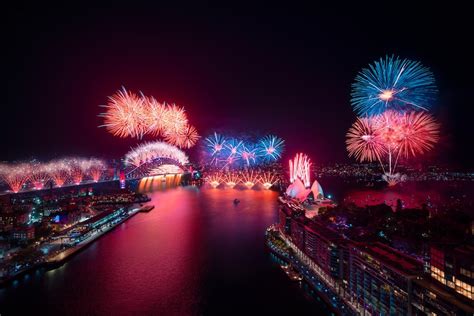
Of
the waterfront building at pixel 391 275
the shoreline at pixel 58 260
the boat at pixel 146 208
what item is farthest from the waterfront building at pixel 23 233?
the waterfront building at pixel 391 275

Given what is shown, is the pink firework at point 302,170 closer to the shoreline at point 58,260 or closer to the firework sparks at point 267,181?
the firework sparks at point 267,181

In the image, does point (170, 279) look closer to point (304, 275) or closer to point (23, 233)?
point (304, 275)

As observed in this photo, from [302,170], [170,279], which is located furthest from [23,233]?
[302,170]

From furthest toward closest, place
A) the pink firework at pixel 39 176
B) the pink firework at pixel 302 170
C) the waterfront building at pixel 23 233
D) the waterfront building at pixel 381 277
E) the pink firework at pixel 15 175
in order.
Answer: the pink firework at pixel 39 176, the pink firework at pixel 15 175, the pink firework at pixel 302 170, the waterfront building at pixel 23 233, the waterfront building at pixel 381 277

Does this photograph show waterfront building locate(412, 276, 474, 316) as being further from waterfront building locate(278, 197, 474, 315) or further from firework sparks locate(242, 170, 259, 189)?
firework sparks locate(242, 170, 259, 189)

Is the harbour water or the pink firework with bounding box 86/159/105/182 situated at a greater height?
the pink firework with bounding box 86/159/105/182

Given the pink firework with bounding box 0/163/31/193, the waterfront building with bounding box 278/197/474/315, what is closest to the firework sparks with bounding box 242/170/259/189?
the pink firework with bounding box 0/163/31/193

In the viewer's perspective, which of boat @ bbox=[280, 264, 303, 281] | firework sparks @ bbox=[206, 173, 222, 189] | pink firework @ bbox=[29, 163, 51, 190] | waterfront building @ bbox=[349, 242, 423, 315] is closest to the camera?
waterfront building @ bbox=[349, 242, 423, 315]

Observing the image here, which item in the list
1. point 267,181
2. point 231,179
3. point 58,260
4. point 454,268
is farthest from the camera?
point 231,179

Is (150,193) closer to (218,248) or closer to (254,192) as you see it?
(254,192)
